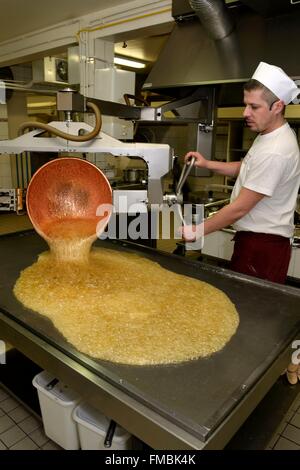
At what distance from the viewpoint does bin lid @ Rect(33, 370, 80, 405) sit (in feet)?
4.60

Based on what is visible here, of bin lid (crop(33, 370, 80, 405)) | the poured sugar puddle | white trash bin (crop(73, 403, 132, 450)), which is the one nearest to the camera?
the poured sugar puddle

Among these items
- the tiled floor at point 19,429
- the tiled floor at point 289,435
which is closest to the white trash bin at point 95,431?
the tiled floor at point 19,429

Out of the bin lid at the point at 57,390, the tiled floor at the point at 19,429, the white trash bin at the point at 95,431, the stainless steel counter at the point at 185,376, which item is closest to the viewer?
the stainless steel counter at the point at 185,376

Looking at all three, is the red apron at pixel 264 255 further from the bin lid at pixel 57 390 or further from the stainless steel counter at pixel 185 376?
the bin lid at pixel 57 390

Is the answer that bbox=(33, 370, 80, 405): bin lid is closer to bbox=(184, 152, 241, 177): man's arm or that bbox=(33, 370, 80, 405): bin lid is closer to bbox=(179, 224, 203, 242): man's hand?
bbox=(179, 224, 203, 242): man's hand

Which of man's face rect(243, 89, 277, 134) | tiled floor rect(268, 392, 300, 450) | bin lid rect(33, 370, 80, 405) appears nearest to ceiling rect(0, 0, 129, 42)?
man's face rect(243, 89, 277, 134)

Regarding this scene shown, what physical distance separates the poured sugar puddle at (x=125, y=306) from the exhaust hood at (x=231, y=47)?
109 cm

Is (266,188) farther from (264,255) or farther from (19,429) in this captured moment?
(19,429)

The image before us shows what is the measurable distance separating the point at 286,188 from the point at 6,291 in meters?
1.37

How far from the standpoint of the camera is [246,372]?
98cm

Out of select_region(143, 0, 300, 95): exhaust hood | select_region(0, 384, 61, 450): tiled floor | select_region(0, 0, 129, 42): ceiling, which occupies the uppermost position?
select_region(0, 0, 129, 42): ceiling

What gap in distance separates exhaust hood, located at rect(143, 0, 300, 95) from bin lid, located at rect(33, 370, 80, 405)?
5.44 feet

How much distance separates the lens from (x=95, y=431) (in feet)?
4.25

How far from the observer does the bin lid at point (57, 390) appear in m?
1.40
